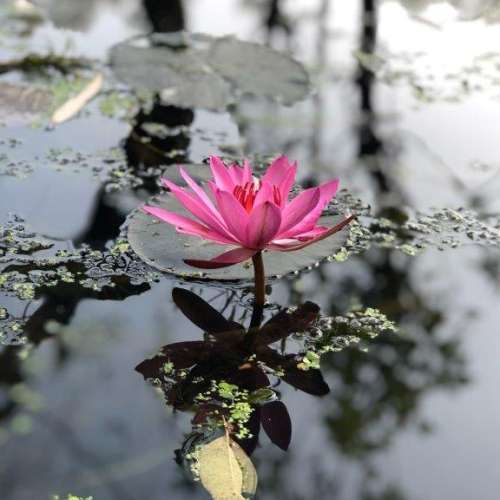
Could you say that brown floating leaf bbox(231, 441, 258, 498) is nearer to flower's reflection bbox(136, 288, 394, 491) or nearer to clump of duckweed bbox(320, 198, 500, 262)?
flower's reflection bbox(136, 288, 394, 491)

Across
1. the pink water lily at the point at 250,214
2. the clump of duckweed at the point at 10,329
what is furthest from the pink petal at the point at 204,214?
the clump of duckweed at the point at 10,329

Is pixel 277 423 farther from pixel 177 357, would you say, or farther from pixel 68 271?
pixel 68 271

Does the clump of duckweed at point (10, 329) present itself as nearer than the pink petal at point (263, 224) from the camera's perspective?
No

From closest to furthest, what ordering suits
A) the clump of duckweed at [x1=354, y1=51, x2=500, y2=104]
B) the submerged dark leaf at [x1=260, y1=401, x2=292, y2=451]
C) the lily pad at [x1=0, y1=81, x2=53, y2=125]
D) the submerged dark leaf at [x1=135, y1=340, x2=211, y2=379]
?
the submerged dark leaf at [x1=260, y1=401, x2=292, y2=451], the submerged dark leaf at [x1=135, y1=340, x2=211, y2=379], the lily pad at [x1=0, y1=81, x2=53, y2=125], the clump of duckweed at [x1=354, y1=51, x2=500, y2=104]

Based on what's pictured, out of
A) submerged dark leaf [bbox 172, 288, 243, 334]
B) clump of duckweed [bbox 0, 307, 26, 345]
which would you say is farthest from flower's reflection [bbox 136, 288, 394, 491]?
clump of duckweed [bbox 0, 307, 26, 345]

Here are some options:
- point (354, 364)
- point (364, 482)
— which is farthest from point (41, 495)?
point (354, 364)

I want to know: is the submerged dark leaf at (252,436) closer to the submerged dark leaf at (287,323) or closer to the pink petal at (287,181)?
the submerged dark leaf at (287,323)
